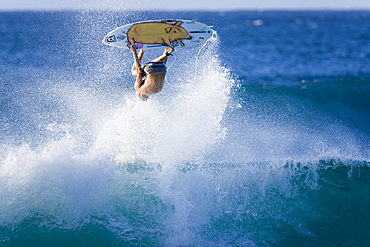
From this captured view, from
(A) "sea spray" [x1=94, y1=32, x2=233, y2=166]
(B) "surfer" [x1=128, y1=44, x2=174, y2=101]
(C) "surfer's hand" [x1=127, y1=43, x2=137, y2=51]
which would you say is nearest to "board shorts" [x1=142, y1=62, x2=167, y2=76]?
(B) "surfer" [x1=128, y1=44, x2=174, y2=101]

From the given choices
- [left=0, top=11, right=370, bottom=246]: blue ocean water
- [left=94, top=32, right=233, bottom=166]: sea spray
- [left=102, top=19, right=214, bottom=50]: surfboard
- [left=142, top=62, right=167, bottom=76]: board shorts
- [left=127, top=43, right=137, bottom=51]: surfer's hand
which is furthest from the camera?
[left=94, top=32, right=233, bottom=166]: sea spray

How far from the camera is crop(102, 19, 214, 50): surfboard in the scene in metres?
7.73

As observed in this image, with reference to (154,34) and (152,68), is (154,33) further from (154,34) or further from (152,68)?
(152,68)

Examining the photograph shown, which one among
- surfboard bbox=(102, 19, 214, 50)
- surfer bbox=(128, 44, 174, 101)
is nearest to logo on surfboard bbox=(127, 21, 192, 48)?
surfboard bbox=(102, 19, 214, 50)

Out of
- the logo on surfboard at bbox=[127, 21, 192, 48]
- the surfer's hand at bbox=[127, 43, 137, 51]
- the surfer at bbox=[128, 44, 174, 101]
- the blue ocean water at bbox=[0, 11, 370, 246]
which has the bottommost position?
the blue ocean water at bbox=[0, 11, 370, 246]

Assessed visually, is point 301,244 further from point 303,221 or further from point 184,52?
point 184,52

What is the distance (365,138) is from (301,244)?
460 centimetres

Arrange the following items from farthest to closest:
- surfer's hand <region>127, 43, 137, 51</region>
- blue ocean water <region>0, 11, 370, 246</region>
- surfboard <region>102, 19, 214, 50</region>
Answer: surfboard <region>102, 19, 214, 50</region> → surfer's hand <region>127, 43, 137, 51</region> → blue ocean water <region>0, 11, 370, 246</region>

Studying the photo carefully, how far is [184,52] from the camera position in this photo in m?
13.2

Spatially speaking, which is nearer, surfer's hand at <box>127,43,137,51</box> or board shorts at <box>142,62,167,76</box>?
board shorts at <box>142,62,167,76</box>

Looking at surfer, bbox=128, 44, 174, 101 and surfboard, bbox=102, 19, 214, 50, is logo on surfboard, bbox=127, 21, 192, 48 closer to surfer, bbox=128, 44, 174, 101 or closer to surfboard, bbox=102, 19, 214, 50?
surfboard, bbox=102, 19, 214, 50

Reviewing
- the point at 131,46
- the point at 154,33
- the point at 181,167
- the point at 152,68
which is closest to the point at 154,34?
the point at 154,33

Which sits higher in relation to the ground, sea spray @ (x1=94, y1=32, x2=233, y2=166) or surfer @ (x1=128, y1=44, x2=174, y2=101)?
surfer @ (x1=128, y1=44, x2=174, y2=101)

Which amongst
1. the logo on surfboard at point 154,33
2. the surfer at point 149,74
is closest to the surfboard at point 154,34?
the logo on surfboard at point 154,33
